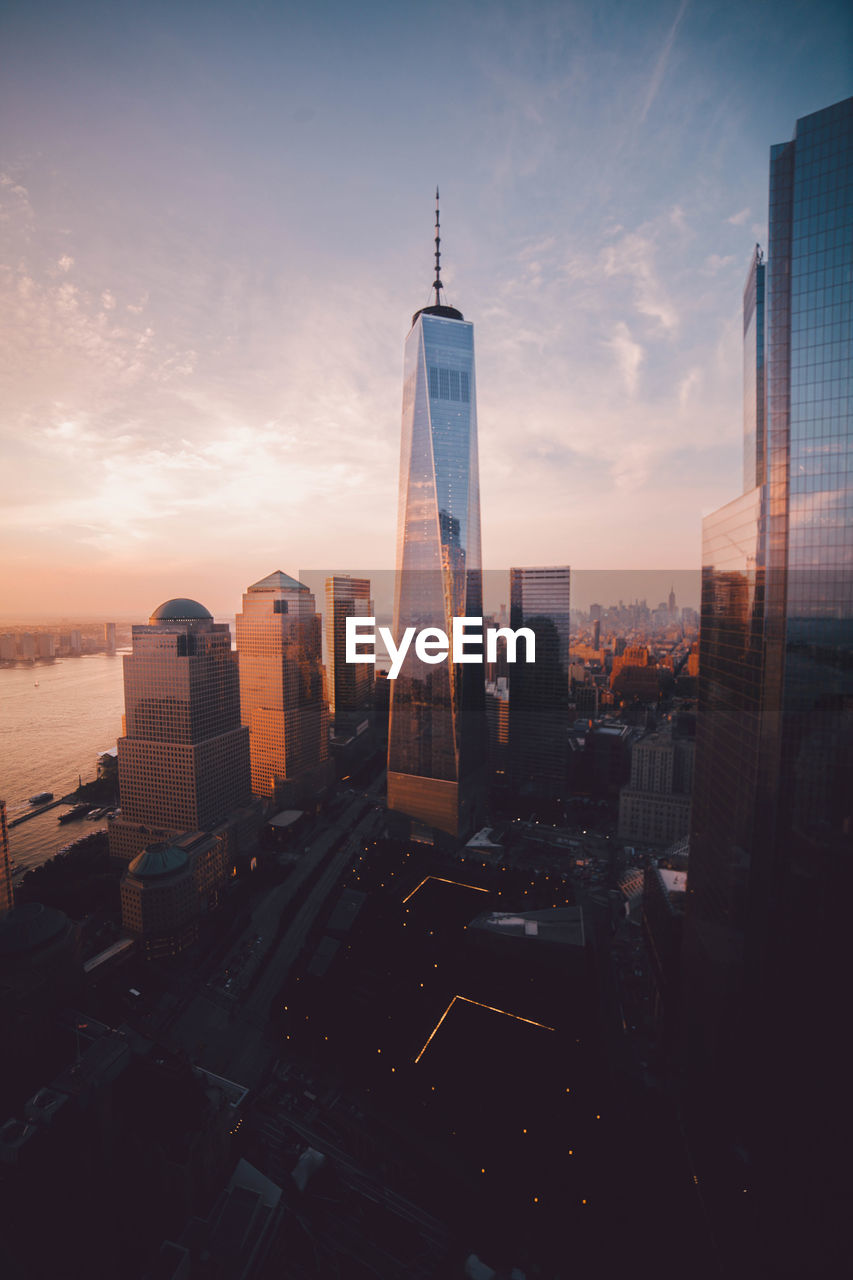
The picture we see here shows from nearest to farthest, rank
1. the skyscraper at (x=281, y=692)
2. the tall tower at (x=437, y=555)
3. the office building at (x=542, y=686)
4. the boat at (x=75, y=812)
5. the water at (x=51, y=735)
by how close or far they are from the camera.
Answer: the tall tower at (x=437, y=555)
the water at (x=51, y=735)
the boat at (x=75, y=812)
the office building at (x=542, y=686)
the skyscraper at (x=281, y=692)

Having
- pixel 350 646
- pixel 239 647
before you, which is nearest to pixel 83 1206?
pixel 350 646

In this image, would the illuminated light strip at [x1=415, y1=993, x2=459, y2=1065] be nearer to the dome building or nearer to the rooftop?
the dome building

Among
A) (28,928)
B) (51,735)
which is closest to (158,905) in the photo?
(28,928)

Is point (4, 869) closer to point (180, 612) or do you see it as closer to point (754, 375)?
point (180, 612)

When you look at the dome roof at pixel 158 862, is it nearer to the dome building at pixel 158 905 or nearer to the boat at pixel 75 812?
the dome building at pixel 158 905

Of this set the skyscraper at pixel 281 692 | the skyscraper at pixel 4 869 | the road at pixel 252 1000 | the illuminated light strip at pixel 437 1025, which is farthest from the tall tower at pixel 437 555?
the skyscraper at pixel 4 869

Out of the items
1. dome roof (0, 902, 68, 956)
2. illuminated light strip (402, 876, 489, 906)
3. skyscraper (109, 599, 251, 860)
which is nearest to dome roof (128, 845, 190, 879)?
dome roof (0, 902, 68, 956)
